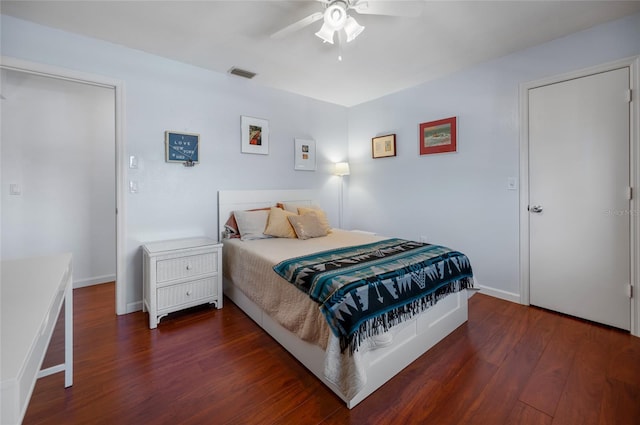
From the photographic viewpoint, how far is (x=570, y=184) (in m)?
2.49

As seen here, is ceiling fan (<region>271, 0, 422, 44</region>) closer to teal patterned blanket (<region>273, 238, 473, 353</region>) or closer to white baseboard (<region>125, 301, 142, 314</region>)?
teal patterned blanket (<region>273, 238, 473, 353</region>)

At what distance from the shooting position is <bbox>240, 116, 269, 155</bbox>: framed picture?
3371mm

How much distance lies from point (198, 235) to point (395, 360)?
2.34 m

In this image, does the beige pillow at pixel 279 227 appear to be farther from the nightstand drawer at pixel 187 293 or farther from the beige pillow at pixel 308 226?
the nightstand drawer at pixel 187 293

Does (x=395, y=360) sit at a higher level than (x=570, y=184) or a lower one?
lower

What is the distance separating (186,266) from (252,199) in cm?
117

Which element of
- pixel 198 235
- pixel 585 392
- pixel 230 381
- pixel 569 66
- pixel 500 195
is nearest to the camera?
pixel 585 392

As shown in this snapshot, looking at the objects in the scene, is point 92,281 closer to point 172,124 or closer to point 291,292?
point 172,124

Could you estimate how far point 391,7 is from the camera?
5.88ft

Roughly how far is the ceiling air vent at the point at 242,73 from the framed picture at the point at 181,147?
819 millimetres

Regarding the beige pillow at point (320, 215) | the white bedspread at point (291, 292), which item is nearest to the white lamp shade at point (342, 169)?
the beige pillow at point (320, 215)

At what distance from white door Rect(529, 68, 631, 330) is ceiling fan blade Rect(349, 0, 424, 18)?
5.48 ft

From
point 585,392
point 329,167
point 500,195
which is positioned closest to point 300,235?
point 329,167

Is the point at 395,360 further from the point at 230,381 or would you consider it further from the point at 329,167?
the point at 329,167
